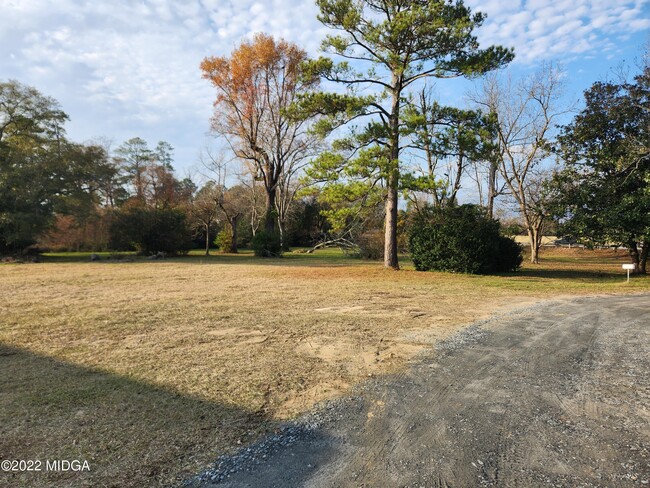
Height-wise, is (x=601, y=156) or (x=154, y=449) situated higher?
(x=601, y=156)

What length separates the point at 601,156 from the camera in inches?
558

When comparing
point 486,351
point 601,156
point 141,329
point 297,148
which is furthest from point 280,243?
point 486,351

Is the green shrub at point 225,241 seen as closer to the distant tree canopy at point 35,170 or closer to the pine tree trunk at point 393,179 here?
the distant tree canopy at point 35,170

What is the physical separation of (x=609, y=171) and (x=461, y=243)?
6.08m

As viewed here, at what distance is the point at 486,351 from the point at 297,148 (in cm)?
2387

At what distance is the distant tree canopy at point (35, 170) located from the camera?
20.2m

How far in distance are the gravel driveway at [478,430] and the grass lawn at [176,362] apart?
329 millimetres

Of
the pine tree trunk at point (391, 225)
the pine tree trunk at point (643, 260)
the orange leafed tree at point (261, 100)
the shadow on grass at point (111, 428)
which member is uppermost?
the orange leafed tree at point (261, 100)

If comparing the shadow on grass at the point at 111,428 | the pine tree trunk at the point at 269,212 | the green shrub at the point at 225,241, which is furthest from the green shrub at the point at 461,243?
the green shrub at the point at 225,241

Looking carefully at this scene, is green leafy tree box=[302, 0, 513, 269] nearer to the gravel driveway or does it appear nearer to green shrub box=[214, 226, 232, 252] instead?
the gravel driveway

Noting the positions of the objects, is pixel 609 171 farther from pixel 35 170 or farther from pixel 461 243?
pixel 35 170

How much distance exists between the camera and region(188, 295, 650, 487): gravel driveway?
2279 mm

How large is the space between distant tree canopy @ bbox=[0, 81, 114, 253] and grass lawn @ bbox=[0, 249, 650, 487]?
13.6 meters

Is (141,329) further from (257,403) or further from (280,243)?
(280,243)
